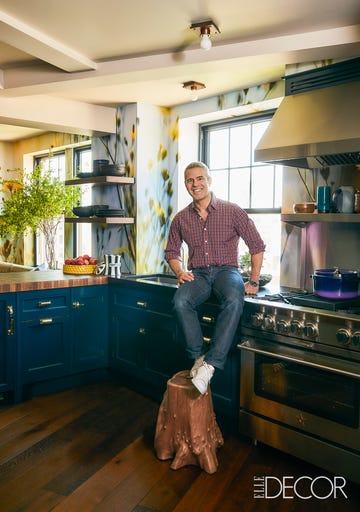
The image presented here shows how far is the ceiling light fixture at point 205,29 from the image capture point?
265 centimetres

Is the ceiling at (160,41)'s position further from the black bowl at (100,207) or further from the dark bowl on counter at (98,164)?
the black bowl at (100,207)

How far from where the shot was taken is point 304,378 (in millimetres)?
2525

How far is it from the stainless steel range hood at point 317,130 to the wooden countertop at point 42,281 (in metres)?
1.77

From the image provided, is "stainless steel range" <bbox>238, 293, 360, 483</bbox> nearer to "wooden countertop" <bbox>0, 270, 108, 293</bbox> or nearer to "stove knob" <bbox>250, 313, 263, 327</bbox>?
"stove knob" <bbox>250, 313, 263, 327</bbox>

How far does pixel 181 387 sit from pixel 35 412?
1.32 m

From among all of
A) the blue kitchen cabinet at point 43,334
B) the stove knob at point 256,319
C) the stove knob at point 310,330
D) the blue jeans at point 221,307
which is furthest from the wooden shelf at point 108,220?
the stove knob at point 310,330

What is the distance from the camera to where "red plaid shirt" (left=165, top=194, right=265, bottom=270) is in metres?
2.92

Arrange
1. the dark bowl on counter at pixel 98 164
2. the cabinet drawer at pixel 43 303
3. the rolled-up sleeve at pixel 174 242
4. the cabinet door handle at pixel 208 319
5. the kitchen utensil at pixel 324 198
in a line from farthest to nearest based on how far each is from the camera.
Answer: the dark bowl on counter at pixel 98 164
the cabinet drawer at pixel 43 303
the rolled-up sleeve at pixel 174 242
the cabinet door handle at pixel 208 319
the kitchen utensil at pixel 324 198

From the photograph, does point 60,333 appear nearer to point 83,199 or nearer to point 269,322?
point 269,322

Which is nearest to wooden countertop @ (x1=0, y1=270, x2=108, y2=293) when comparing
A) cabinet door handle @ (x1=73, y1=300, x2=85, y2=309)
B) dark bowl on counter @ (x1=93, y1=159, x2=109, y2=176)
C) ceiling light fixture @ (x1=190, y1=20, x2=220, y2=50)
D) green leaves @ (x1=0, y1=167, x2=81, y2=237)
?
cabinet door handle @ (x1=73, y1=300, x2=85, y2=309)

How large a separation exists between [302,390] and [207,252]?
1011 mm

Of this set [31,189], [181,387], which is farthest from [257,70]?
[31,189]

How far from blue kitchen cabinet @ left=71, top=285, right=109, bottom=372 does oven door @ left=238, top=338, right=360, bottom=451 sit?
1497mm

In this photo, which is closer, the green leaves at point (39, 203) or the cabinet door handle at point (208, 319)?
the cabinet door handle at point (208, 319)
